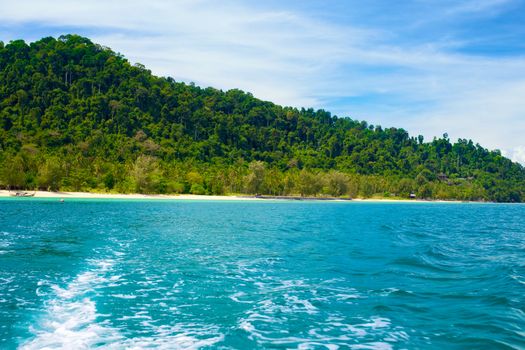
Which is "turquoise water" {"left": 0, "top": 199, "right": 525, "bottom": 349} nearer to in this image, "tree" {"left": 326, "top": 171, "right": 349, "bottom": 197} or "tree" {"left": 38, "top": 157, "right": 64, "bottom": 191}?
"tree" {"left": 38, "top": 157, "right": 64, "bottom": 191}

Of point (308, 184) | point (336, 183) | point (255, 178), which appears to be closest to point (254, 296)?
point (255, 178)

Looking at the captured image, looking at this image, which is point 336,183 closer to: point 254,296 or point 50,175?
point 50,175

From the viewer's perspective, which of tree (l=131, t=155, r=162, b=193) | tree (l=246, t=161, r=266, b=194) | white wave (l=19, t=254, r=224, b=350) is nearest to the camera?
white wave (l=19, t=254, r=224, b=350)

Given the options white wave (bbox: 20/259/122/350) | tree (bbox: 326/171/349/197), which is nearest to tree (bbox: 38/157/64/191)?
white wave (bbox: 20/259/122/350)

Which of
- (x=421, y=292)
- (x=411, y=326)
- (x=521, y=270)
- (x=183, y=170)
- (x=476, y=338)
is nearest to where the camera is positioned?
(x=476, y=338)

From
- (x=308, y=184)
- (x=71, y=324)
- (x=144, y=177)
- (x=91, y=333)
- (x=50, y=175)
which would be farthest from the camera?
(x=308, y=184)

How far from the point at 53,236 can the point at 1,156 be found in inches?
4146

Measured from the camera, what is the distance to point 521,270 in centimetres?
2073

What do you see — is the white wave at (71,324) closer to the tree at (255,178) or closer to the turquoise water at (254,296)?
the turquoise water at (254,296)

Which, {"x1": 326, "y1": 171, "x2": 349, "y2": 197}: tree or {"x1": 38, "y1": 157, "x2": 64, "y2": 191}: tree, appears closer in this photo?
{"x1": 38, "y1": 157, "x2": 64, "y2": 191}: tree

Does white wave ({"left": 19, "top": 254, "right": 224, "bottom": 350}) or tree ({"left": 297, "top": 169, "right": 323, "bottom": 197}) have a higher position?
tree ({"left": 297, "top": 169, "right": 323, "bottom": 197})

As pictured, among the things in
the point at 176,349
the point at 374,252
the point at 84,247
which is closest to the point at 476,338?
the point at 176,349

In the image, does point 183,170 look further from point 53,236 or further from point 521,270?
point 521,270

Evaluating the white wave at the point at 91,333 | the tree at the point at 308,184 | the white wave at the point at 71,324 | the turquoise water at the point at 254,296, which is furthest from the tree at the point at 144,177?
the white wave at the point at 91,333
